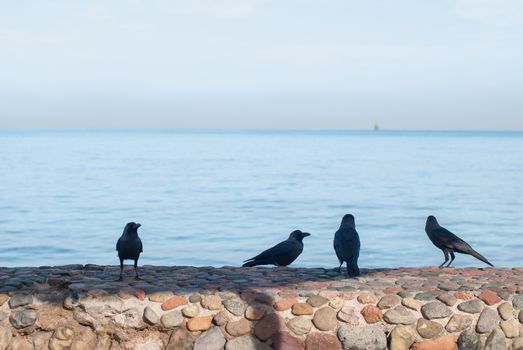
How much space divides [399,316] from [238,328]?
1438 mm

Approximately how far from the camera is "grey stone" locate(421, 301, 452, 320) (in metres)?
7.48

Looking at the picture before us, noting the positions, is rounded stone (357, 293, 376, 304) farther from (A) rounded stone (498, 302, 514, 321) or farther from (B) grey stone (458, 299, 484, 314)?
(A) rounded stone (498, 302, 514, 321)

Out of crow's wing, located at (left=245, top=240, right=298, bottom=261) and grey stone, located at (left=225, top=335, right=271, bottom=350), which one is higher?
crow's wing, located at (left=245, top=240, right=298, bottom=261)

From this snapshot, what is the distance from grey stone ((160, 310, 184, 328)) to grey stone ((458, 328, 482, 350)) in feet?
8.20

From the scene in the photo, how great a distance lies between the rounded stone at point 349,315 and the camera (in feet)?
24.3

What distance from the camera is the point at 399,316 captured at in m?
7.44

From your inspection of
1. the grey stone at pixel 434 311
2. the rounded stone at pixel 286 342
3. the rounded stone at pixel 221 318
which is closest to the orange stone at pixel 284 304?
the rounded stone at pixel 286 342

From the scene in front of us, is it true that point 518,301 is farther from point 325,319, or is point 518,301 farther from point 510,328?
point 325,319

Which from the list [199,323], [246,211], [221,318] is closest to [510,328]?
[221,318]

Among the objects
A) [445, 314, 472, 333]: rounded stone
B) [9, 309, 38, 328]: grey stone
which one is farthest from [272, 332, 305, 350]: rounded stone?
[9, 309, 38, 328]: grey stone

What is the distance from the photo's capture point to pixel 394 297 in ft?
24.8

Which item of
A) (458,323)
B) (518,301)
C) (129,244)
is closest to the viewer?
(458,323)

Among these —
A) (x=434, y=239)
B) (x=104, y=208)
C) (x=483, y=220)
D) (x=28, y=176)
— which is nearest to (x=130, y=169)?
(x=28, y=176)

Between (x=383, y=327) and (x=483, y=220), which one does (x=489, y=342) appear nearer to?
(x=383, y=327)
